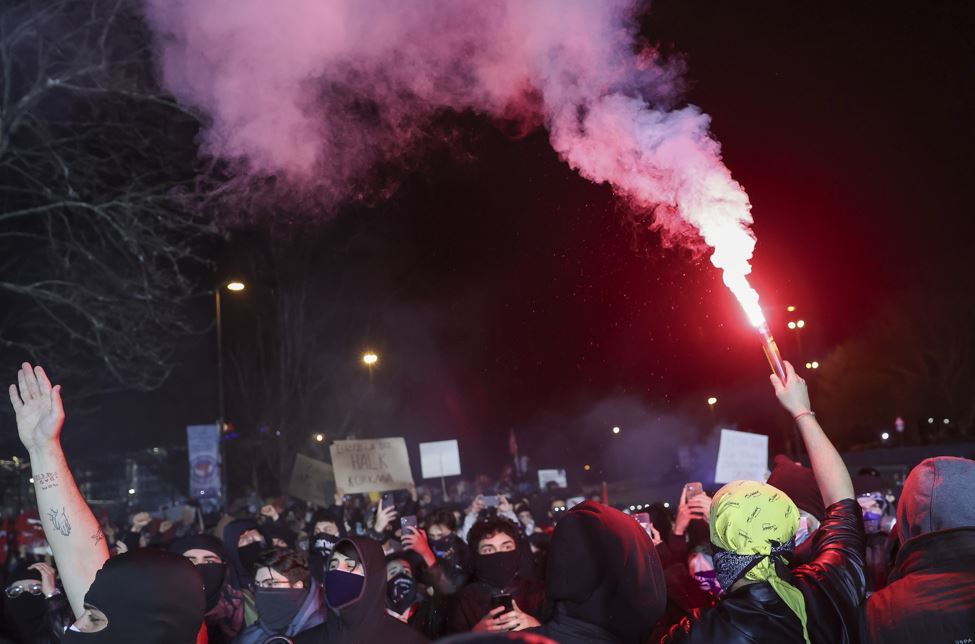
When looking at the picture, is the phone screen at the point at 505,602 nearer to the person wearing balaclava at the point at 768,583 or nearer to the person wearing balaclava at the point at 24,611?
the person wearing balaclava at the point at 768,583

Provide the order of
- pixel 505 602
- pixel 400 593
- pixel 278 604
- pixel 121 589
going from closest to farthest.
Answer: pixel 121 589
pixel 505 602
pixel 278 604
pixel 400 593

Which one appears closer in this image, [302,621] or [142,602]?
[142,602]

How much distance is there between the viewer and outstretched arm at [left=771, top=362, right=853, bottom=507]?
3568mm

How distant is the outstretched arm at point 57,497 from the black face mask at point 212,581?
6.85ft

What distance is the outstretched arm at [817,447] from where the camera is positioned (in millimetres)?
3568

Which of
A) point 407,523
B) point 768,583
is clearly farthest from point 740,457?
point 768,583

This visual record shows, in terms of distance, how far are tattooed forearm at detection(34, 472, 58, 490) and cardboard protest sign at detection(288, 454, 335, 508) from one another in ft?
38.5

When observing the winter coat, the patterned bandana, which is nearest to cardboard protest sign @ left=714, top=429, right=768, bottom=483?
the winter coat

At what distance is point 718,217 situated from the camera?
593cm

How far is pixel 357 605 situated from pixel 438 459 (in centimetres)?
1347

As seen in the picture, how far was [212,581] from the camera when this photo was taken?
218 inches

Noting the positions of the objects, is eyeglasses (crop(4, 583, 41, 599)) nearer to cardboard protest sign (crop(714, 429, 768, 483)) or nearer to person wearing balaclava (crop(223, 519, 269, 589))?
person wearing balaclava (crop(223, 519, 269, 589))

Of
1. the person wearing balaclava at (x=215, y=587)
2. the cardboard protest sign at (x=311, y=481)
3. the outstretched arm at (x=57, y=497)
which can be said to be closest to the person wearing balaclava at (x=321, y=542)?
the person wearing balaclava at (x=215, y=587)

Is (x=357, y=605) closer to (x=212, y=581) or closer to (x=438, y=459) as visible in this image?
(x=212, y=581)
